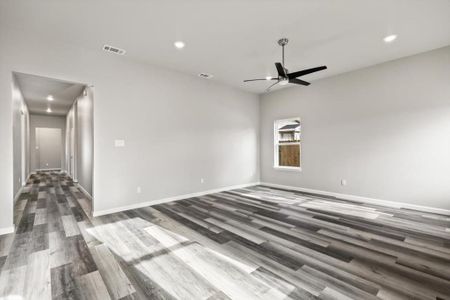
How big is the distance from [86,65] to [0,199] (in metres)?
2.54

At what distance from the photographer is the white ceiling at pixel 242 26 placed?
2674 millimetres

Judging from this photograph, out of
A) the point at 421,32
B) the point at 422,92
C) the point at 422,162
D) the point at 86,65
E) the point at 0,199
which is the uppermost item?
the point at 421,32

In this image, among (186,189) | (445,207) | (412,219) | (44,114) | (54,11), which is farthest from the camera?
(44,114)

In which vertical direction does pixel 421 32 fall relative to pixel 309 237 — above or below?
above

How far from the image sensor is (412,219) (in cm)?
352

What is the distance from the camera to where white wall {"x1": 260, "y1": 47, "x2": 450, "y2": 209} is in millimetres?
3875

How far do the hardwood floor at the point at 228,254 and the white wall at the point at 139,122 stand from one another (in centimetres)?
80

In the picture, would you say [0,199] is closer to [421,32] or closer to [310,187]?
[310,187]

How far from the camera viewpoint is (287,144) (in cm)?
650

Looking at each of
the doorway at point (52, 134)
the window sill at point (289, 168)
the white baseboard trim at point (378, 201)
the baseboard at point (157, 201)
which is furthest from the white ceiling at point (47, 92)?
the white baseboard trim at point (378, 201)

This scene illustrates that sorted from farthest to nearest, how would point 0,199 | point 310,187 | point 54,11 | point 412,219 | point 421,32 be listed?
point 310,187 → point 412,219 → point 421,32 → point 0,199 → point 54,11

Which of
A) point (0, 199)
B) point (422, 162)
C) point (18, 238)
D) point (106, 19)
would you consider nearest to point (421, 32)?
point (422, 162)

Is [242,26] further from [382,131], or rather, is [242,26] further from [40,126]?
[40,126]

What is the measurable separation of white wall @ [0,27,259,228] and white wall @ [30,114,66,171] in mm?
9232
